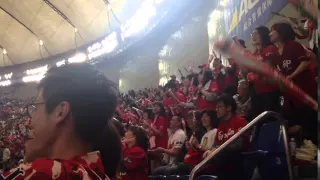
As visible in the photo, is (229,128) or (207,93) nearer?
(229,128)

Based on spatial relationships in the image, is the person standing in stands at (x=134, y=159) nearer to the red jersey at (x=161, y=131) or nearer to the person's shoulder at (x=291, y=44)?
the red jersey at (x=161, y=131)

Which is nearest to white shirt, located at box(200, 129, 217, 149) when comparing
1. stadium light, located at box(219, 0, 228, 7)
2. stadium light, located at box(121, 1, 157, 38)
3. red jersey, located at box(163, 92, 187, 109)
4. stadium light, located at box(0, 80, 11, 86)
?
red jersey, located at box(163, 92, 187, 109)

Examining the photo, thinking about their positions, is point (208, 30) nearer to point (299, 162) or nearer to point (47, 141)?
point (299, 162)

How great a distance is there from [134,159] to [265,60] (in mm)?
1662

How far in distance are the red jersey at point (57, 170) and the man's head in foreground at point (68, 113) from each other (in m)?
0.05

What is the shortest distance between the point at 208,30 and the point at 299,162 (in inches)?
269

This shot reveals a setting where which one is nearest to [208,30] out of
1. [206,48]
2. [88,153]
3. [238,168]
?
[206,48]

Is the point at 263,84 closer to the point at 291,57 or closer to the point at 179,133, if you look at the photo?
the point at 291,57

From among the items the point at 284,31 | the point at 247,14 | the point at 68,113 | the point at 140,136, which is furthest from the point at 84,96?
the point at 247,14

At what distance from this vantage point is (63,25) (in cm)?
2000

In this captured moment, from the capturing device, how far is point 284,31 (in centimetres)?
340

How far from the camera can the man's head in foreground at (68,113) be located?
4.36 ft

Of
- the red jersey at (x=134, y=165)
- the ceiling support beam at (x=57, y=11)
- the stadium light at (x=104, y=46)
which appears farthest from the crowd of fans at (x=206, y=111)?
the ceiling support beam at (x=57, y=11)

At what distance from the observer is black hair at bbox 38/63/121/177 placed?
1337mm
